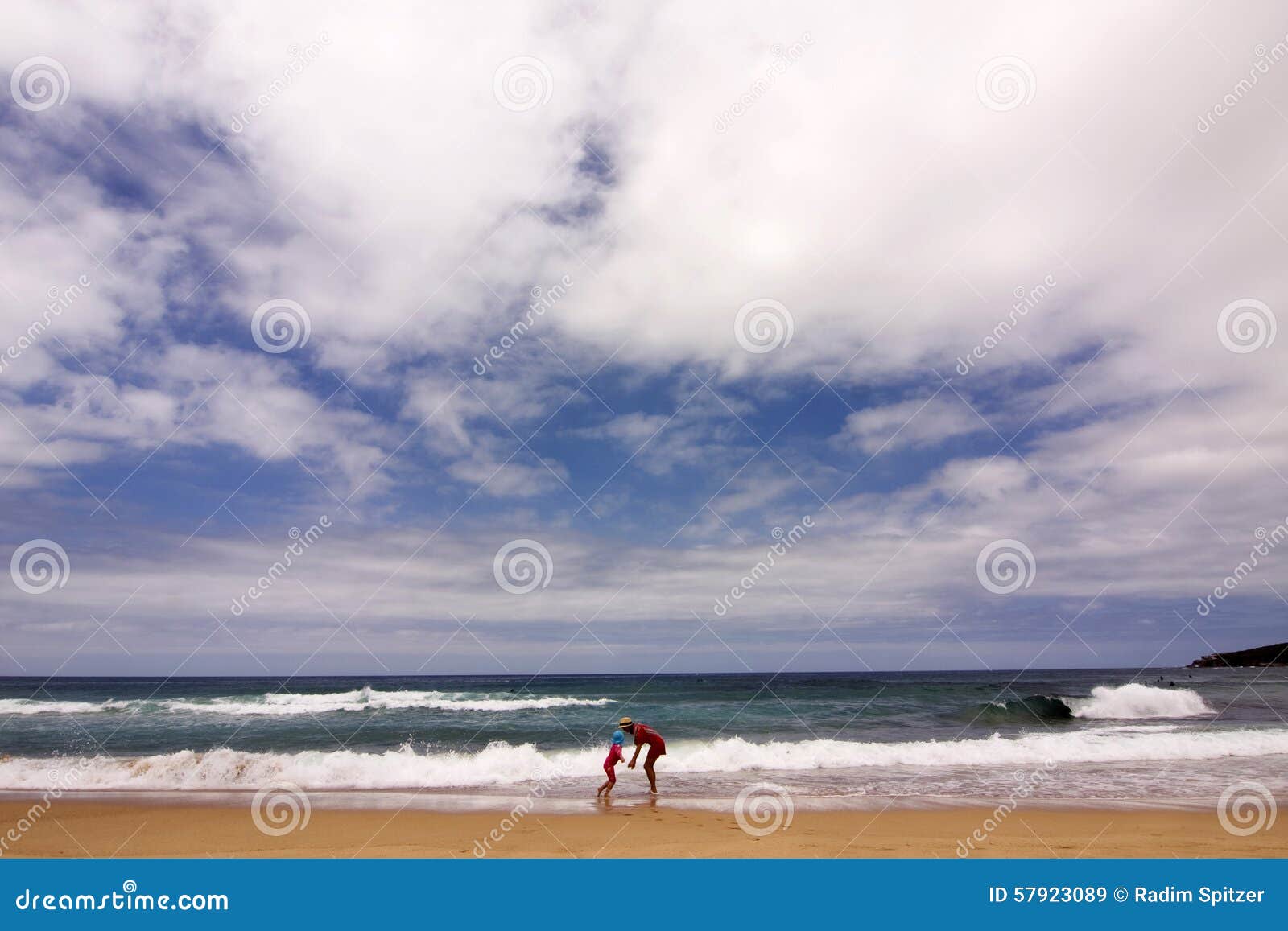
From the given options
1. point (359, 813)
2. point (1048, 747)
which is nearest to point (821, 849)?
point (359, 813)

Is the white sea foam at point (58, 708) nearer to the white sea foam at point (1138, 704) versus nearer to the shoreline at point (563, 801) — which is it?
the shoreline at point (563, 801)

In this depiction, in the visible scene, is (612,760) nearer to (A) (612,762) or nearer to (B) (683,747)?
(A) (612,762)

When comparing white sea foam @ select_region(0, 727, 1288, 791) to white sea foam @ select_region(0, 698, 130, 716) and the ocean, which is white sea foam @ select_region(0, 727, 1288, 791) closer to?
the ocean

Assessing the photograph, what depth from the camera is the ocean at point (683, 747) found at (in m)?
13.7

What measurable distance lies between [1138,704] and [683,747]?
26.2 metres

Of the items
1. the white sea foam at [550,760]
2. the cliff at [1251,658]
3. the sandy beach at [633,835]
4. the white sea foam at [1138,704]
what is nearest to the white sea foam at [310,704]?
the white sea foam at [550,760]

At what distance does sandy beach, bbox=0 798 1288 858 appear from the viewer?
8695 mm

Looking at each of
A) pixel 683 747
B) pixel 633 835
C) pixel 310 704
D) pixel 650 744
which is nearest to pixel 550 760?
pixel 683 747

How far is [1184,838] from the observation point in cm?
944

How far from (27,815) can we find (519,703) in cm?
2294

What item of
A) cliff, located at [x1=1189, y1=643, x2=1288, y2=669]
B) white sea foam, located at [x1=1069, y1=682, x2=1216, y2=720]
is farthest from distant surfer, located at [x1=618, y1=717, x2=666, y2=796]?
cliff, located at [x1=1189, y1=643, x2=1288, y2=669]

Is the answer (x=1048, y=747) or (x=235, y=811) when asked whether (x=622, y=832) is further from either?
(x=1048, y=747)

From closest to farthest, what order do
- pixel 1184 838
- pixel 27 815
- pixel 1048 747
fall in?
pixel 1184 838, pixel 27 815, pixel 1048 747

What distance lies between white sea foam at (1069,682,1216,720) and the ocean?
0.35ft
